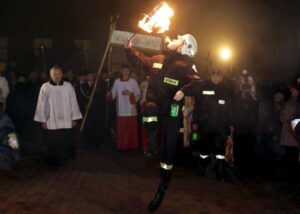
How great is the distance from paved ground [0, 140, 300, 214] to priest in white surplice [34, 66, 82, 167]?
414 millimetres

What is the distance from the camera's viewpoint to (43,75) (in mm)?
13031

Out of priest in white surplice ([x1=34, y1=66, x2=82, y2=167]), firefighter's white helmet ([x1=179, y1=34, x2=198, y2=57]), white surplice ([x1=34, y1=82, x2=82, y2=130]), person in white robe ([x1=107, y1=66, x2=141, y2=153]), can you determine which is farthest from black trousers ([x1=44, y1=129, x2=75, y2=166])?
firefighter's white helmet ([x1=179, y1=34, x2=198, y2=57])

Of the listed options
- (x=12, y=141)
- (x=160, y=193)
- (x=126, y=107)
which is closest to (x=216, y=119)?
(x=160, y=193)

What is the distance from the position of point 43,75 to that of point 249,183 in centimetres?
700

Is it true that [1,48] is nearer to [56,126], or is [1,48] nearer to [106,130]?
[106,130]

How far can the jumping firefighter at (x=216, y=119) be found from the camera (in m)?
8.70

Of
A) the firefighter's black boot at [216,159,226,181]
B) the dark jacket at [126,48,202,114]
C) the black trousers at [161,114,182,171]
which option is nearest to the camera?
the dark jacket at [126,48,202,114]

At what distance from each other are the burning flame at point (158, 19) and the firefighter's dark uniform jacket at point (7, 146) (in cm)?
385

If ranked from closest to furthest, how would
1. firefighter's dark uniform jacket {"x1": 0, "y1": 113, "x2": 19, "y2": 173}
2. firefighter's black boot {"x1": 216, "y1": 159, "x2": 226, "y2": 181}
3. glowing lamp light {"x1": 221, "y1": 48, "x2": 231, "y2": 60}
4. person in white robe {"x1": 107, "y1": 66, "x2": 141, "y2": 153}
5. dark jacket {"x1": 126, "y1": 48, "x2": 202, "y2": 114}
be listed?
firefighter's dark uniform jacket {"x1": 0, "y1": 113, "x2": 19, "y2": 173} < dark jacket {"x1": 126, "y1": 48, "x2": 202, "y2": 114} < firefighter's black boot {"x1": 216, "y1": 159, "x2": 226, "y2": 181} < person in white robe {"x1": 107, "y1": 66, "x2": 141, "y2": 153} < glowing lamp light {"x1": 221, "y1": 48, "x2": 231, "y2": 60}

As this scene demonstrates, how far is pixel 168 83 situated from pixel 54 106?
143 inches

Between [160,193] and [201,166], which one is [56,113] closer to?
[201,166]

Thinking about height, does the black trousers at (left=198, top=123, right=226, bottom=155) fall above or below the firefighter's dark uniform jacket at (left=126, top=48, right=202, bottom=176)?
below

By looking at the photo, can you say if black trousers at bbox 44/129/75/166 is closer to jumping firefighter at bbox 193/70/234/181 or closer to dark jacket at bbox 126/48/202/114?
jumping firefighter at bbox 193/70/234/181

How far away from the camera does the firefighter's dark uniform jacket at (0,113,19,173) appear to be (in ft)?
10.1
